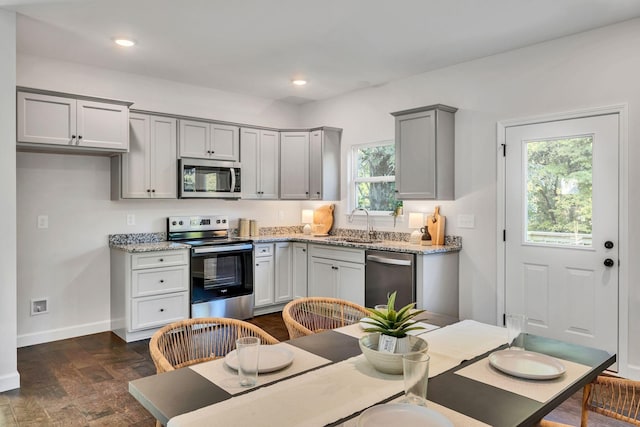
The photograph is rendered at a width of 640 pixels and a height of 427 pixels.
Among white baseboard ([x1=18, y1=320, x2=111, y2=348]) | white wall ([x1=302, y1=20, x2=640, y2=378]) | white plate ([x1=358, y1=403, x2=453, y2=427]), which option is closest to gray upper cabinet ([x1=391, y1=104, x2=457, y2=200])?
white wall ([x1=302, y1=20, x2=640, y2=378])

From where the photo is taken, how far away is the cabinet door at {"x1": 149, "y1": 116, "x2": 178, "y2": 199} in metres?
4.56

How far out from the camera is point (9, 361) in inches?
123

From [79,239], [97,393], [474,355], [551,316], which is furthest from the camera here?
[79,239]

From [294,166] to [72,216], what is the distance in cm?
251

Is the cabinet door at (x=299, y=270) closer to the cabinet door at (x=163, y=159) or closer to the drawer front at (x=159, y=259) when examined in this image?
the drawer front at (x=159, y=259)

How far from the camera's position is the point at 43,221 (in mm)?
4203

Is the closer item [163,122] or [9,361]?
[9,361]

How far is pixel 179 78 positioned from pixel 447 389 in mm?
4464

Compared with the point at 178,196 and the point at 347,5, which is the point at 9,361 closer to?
the point at 178,196

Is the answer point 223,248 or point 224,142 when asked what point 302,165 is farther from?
point 223,248

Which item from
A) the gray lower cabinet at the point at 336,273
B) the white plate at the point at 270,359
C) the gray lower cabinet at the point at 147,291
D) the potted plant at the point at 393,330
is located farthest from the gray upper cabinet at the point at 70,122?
the potted plant at the point at 393,330

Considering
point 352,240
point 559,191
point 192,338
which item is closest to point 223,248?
point 352,240

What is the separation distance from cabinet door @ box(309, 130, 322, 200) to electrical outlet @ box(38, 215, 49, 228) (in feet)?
9.25

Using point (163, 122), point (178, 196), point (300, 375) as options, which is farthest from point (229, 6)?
point (300, 375)
